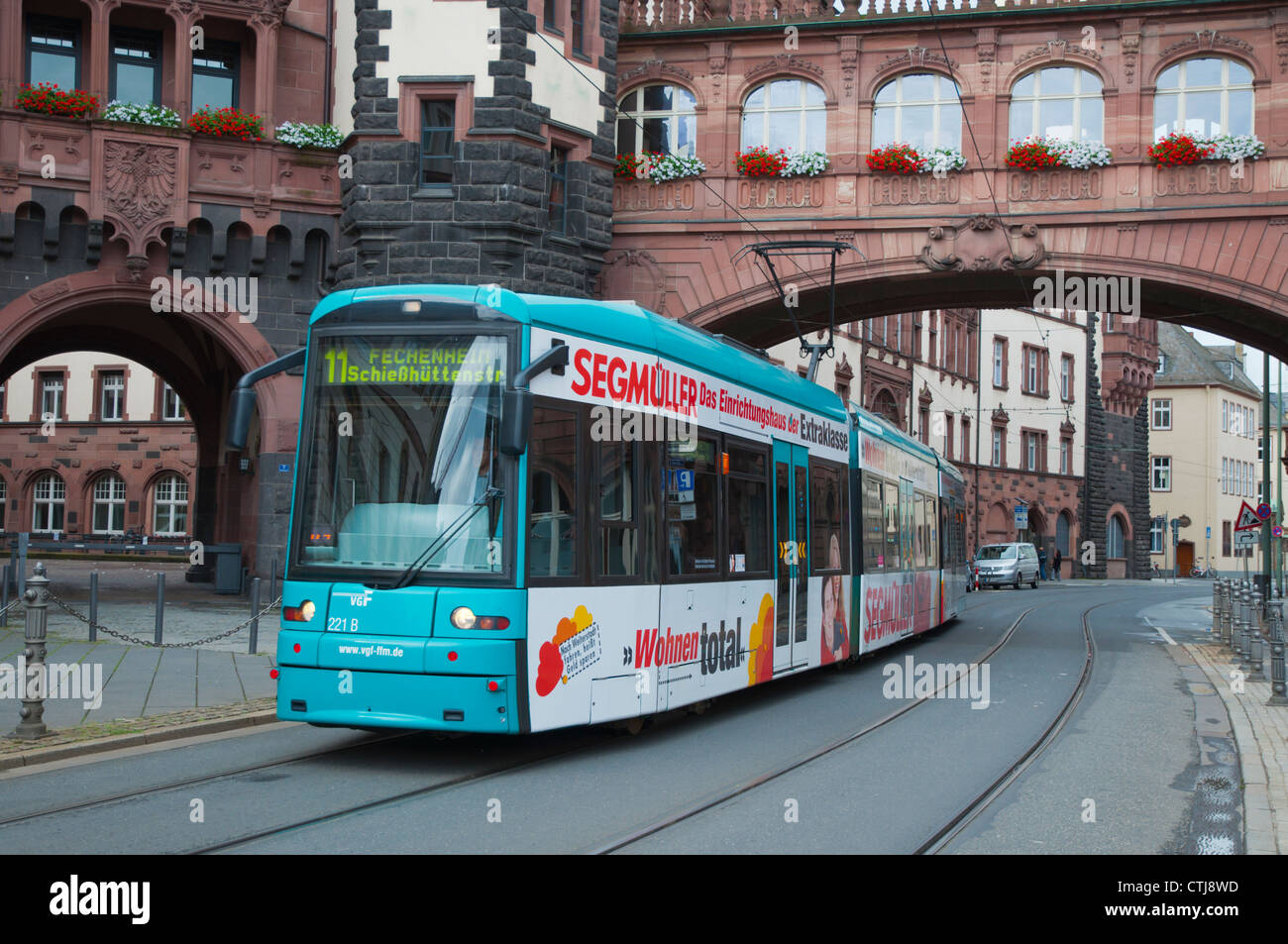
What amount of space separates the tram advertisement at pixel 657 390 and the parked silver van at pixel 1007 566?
38161 millimetres

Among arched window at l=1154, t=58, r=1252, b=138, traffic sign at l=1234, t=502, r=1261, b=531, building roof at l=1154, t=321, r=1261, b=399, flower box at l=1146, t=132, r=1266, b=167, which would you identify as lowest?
traffic sign at l=1234, t=502, r=1261, b=531

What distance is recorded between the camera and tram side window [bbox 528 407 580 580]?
9031mm

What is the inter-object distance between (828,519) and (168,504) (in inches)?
1671

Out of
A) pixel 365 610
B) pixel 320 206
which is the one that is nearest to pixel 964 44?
pixel 320 206

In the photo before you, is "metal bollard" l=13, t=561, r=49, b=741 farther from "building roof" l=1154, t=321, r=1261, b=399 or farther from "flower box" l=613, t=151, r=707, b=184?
"building roof" l=1154, t=321, r=1261, b=399

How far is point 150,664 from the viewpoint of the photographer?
48.0 feet

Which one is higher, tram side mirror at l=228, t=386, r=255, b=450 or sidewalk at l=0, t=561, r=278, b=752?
tram side mirror at l=228, t=386, r=255, b=450

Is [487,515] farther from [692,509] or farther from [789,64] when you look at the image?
[789,64]

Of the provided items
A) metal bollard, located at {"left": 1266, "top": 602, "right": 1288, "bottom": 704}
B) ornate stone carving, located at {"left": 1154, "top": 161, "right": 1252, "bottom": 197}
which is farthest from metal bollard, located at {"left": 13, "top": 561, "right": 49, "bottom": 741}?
ornate stone carving, located at {"left": 1154, "top": 161, "right": 1252, "bottom": 197}

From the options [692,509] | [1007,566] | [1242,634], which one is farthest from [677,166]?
[1007,566]

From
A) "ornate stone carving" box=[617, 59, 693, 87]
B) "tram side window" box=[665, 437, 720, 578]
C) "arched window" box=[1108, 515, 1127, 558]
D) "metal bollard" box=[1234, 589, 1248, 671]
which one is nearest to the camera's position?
"tram side window" box=[665, 437, 720, 578]

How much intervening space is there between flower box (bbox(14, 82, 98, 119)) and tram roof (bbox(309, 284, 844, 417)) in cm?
1391

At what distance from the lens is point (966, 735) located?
11539 millimetres

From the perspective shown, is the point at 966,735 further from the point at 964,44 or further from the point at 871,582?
the point at 964,44
